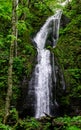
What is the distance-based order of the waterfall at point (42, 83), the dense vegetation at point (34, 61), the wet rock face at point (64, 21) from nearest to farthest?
the dense vegetation at point (34, 61), the waterfall at point (42, 83), the wet rock face at point (64, 21)

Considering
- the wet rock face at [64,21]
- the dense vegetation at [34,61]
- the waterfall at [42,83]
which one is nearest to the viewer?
the dense vegetation at [34,61]

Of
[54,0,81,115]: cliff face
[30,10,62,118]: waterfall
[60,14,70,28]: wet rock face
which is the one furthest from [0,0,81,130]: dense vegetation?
[60,14,70,28]: wet rock face

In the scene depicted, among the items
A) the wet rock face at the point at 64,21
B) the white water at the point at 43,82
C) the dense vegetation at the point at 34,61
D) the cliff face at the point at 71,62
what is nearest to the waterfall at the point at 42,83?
the white water at the point at 43,82

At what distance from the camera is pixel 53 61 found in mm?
15375

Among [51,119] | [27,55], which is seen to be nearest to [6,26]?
Result: [27,55]

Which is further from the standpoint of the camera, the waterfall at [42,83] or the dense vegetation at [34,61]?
the waterfall at [42,83]

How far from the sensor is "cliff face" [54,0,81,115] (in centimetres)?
1378

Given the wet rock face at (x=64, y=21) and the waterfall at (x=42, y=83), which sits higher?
the wet rock face at (x=64, y=21)

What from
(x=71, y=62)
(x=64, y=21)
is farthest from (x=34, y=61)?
(x=64, y=21)

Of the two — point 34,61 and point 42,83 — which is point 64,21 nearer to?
point 34,61

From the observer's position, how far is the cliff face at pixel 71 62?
13781mm

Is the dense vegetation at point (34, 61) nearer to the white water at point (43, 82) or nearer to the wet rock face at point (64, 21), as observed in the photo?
the white water at point (43, 82)

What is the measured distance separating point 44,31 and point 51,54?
514cm

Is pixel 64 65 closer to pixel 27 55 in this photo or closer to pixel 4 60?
pixel 27 55
